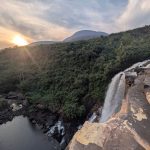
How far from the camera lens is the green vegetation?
43750 millimetres

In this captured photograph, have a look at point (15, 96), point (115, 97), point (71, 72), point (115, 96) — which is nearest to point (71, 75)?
point (71, 72)

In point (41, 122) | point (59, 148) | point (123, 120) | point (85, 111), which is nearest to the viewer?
point (123, 120)

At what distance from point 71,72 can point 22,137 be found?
69.1 ft

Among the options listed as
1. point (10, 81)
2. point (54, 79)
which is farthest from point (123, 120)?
point (10, 81)

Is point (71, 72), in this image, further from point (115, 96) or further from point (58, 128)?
point (115, 96)

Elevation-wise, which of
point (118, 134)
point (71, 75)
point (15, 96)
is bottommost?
point (15, 96)

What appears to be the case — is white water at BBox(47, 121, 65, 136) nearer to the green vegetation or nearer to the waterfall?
the green vegetation

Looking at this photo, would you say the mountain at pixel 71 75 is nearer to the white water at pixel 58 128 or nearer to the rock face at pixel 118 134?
the white water at pixel 58 128

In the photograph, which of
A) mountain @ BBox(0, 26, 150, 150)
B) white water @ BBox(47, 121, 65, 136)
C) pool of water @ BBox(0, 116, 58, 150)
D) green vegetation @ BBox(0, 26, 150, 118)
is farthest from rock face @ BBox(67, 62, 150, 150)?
white water @ BBox(47, 121, 65, 136)

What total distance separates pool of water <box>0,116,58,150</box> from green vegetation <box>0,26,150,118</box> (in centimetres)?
574

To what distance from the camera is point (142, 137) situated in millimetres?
12945

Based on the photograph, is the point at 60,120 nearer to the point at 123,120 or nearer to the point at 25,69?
the point at 123,120

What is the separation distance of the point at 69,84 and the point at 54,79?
715cm

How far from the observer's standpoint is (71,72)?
2215 inches
